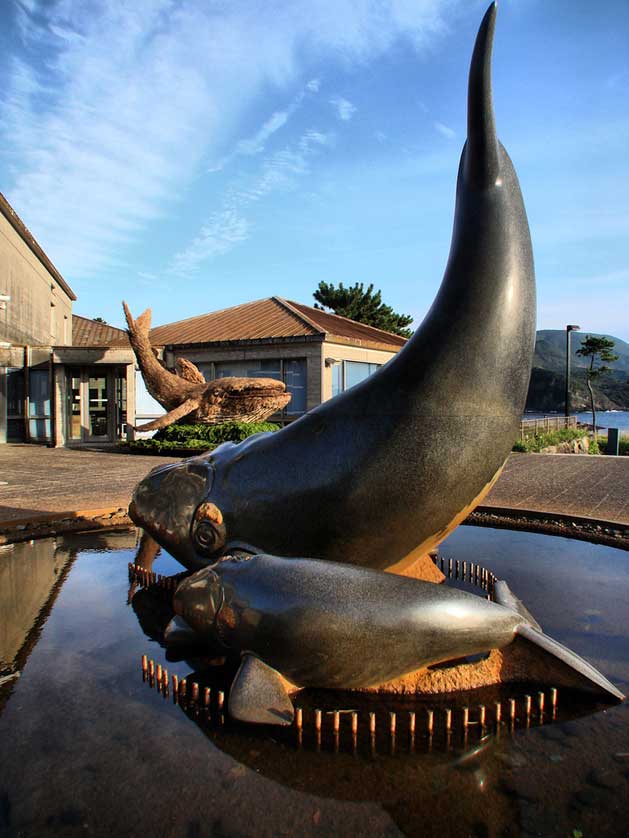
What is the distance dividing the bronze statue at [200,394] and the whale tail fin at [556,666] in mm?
16069

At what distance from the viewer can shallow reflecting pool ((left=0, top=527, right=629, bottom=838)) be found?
2545 millimetres

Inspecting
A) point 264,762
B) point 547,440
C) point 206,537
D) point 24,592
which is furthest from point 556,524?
point 547,440

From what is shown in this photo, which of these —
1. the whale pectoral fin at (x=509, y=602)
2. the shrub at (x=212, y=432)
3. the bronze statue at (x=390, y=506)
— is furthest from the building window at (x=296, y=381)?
the whale pectoral fin at (x=509, y=602)

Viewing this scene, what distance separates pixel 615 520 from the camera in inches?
316

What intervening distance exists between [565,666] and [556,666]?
52mm

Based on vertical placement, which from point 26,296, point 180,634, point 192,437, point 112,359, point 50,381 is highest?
point 26,296

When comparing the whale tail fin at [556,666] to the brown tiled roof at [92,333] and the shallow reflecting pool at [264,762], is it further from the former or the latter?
the brown tiled roof at [92,333]

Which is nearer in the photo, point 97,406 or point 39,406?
point 97,406

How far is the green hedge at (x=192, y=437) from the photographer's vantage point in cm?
1931

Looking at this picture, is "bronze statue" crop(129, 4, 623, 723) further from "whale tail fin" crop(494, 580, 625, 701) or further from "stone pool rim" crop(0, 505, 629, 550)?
"stone pool rim" crop(0, 505, 629, 550)

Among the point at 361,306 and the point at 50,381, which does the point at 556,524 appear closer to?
the point at 50,381

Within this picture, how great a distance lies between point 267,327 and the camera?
2723 cm

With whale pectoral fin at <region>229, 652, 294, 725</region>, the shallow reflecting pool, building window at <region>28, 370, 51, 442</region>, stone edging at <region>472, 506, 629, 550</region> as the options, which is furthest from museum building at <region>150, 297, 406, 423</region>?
whale pectoral fin at <region>229, 652, 294, 725</region>

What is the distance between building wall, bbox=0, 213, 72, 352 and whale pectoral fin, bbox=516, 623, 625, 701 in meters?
24.3
